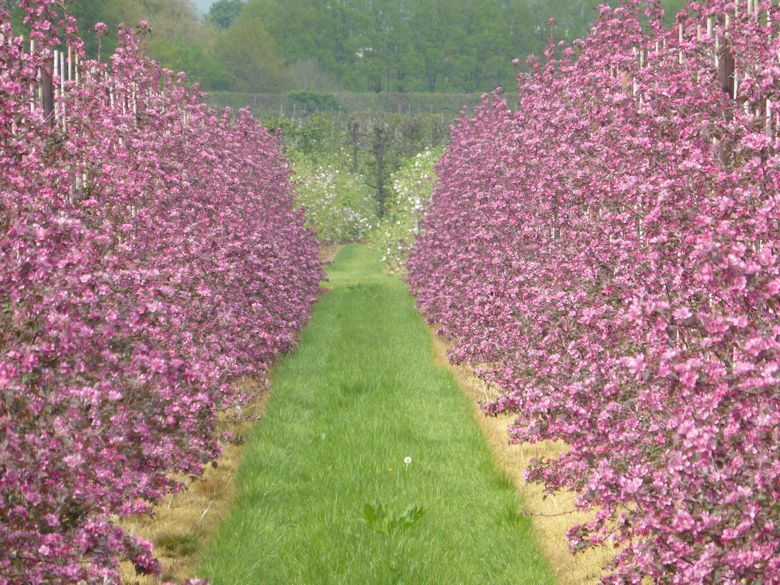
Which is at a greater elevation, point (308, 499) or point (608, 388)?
point (608, 388)

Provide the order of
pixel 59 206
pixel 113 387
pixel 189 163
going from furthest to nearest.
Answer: pixel 189 163 < pixel 59 206 < pixel 113 387

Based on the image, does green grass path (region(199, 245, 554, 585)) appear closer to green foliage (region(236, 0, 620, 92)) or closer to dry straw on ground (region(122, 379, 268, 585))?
dry straw on ground (region(122, 379, 268, 585))

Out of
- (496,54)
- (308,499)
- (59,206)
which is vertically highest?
(496,54)

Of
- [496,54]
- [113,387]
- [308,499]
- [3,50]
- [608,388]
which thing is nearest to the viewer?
[113,387]

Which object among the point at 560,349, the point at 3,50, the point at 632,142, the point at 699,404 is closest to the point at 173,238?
the point at 3,50

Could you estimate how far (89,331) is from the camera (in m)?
4.14

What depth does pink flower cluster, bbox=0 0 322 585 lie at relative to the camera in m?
4.04

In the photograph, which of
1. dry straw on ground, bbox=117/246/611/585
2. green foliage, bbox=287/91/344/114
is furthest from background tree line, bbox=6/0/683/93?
dry straw on ground, bbox=117/246/611/585

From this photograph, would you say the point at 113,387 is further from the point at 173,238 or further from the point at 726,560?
the point at 173,238

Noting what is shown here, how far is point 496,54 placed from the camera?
88438 mm

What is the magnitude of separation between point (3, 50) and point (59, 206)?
1.43 metres

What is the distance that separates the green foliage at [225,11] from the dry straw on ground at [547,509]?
12323 centimetres

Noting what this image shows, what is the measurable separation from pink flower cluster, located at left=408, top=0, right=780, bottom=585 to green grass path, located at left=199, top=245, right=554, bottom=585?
0.75 metres

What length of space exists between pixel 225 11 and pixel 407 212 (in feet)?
357
